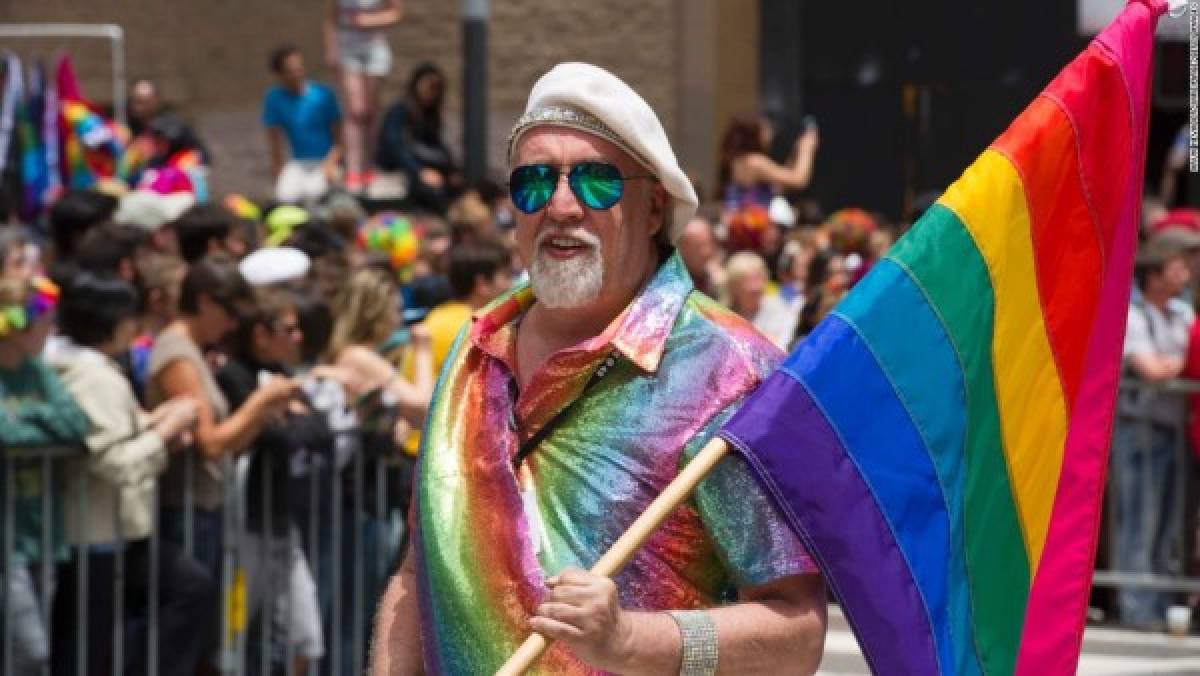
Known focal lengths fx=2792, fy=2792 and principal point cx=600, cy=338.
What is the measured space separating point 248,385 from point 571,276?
16.2 ft

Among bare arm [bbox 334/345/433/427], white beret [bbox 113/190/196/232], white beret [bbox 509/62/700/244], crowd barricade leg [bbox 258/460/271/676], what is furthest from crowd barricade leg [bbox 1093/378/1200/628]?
white beret [bbox 509/62/700/244]

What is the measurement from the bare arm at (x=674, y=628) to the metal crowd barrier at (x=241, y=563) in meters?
4.05

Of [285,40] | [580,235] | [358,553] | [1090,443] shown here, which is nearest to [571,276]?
[580,235]

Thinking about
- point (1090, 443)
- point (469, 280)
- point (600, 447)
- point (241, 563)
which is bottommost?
point (241, 563)

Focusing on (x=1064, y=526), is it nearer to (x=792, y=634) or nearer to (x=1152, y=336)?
(x=792, y=634)

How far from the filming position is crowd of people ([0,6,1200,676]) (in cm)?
876

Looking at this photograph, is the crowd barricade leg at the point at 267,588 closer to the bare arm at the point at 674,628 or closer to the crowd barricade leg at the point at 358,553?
the crowd barricade leg at the point at 358,553

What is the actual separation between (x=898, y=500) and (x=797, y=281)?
9.82 metres

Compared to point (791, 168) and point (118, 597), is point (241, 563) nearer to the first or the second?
point (118, 597)

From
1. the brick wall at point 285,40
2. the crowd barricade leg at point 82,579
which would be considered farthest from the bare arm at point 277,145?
the crowd barricade leg at point 82,579

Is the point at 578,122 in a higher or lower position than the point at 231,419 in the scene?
higher

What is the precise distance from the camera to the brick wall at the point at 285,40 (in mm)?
22391

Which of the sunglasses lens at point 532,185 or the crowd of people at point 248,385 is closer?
the sunglasses lens at point 532,185

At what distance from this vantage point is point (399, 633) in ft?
16.2
